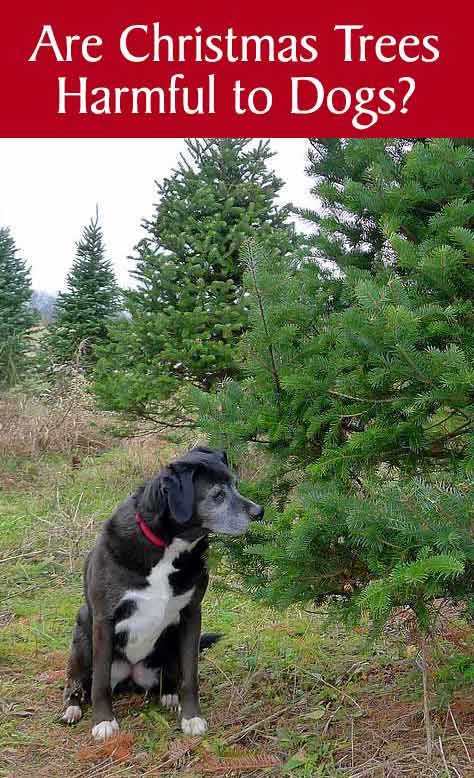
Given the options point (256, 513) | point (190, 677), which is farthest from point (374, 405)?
point (190, 677)

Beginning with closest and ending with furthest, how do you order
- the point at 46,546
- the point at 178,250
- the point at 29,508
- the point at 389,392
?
the point at 389,392 → the point at 46,546 → the point at 29,508 → the point at 178,250

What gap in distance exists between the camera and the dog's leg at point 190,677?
11.1 ft

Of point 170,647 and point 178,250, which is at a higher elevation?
point 178,250

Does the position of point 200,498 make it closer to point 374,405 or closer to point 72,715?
point 374,405

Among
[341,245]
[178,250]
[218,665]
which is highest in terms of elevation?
[178,250]

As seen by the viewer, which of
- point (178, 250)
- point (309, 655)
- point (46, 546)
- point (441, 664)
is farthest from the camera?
point (178, 250)

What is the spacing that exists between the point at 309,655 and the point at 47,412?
795 centimetres

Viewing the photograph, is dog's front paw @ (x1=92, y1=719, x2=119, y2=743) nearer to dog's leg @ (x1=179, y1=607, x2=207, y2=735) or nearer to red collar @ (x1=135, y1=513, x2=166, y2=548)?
dog's leg @ (x1=179, y1=607, x2=207, y2=735)

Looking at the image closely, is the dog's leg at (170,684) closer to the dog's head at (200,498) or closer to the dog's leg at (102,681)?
the dog's leg at (102,681)

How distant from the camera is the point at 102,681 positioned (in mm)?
3371

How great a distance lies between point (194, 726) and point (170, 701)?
1.18ft

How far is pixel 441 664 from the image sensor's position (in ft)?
11.8

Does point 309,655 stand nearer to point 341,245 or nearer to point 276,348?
point 276,348

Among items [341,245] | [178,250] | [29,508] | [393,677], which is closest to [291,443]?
[341,245]
